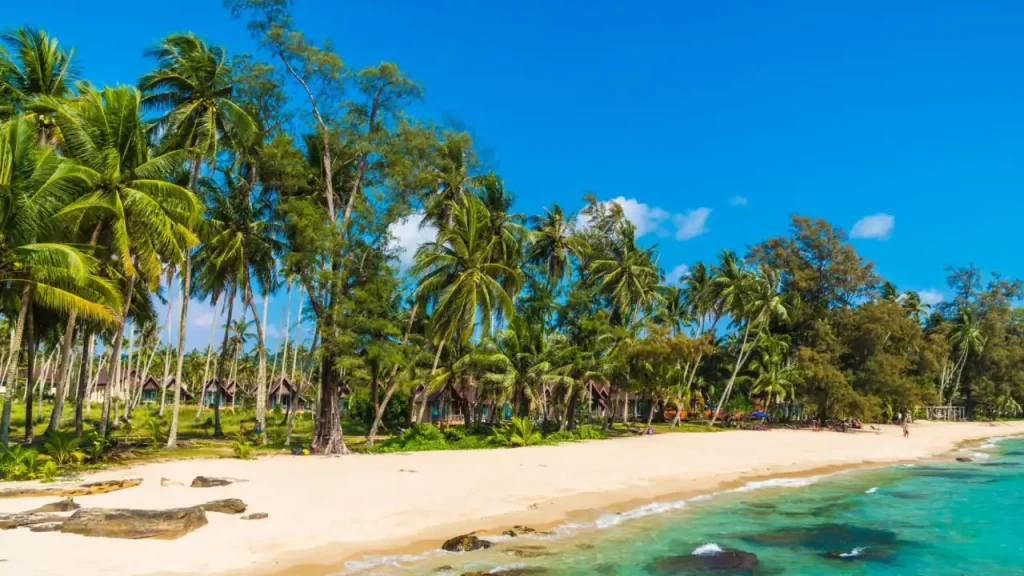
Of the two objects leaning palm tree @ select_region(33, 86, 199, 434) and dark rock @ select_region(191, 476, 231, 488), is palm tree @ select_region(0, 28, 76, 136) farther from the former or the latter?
dark rock @ select_region(191, 476, 231, 488)

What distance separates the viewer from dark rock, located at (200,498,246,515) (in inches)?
451

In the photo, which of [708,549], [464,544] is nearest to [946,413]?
[708,549]

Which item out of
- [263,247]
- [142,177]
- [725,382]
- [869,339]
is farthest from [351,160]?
[869,339]

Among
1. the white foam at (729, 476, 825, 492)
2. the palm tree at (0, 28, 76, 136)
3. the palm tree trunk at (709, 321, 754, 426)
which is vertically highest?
the palm tree at (0, 28, 76, 136)

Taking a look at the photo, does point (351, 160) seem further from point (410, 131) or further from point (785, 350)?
point (785, 350)

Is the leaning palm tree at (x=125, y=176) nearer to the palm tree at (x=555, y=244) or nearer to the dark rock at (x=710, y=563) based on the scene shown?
the dark rock at (x=710, y=563)

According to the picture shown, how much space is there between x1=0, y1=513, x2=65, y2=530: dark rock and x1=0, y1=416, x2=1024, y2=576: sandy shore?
38 cm

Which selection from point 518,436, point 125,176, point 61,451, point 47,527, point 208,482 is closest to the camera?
point 47,527

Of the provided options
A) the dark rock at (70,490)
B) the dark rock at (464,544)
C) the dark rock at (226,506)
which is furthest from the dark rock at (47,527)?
the dark rock at (464,544)

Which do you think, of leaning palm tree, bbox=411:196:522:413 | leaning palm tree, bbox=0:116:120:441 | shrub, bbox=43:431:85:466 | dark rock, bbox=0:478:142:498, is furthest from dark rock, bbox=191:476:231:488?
leaning palm tree, bbox=411:196:522:413

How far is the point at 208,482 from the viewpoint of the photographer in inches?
547

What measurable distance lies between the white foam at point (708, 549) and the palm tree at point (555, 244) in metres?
26.0

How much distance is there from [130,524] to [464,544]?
5006 millimetres

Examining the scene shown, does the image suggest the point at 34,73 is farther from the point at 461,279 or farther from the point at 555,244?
the point at 555,244
